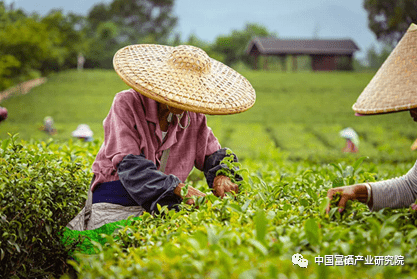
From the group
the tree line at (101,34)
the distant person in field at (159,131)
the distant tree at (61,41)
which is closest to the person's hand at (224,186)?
the distant person in field at (159,131)

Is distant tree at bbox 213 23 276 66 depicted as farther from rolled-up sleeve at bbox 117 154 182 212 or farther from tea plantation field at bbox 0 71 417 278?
rolled-up sleeve at bbox 117 154 182 212

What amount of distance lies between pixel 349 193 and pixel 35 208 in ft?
4.37

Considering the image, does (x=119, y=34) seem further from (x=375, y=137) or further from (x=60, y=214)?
(x=60, y=214)

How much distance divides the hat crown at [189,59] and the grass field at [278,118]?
4.62m

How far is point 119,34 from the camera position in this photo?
35.6 m

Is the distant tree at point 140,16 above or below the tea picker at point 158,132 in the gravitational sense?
below

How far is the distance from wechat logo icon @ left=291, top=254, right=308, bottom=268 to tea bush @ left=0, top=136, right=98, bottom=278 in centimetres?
120

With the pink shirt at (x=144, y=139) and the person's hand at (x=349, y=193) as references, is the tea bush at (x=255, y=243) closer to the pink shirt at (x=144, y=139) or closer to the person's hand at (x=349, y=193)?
the person's hand at (x=349, y=193)

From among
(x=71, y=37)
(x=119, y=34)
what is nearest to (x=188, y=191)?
(x=71, y=37)

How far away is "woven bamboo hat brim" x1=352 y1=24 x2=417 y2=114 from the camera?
1.59m

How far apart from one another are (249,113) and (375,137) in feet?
15.1

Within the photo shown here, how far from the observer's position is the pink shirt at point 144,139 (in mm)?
1999

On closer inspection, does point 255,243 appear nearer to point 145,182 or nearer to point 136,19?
point 145,182

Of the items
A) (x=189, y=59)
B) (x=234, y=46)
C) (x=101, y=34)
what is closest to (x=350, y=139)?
(x=189, y=59)
